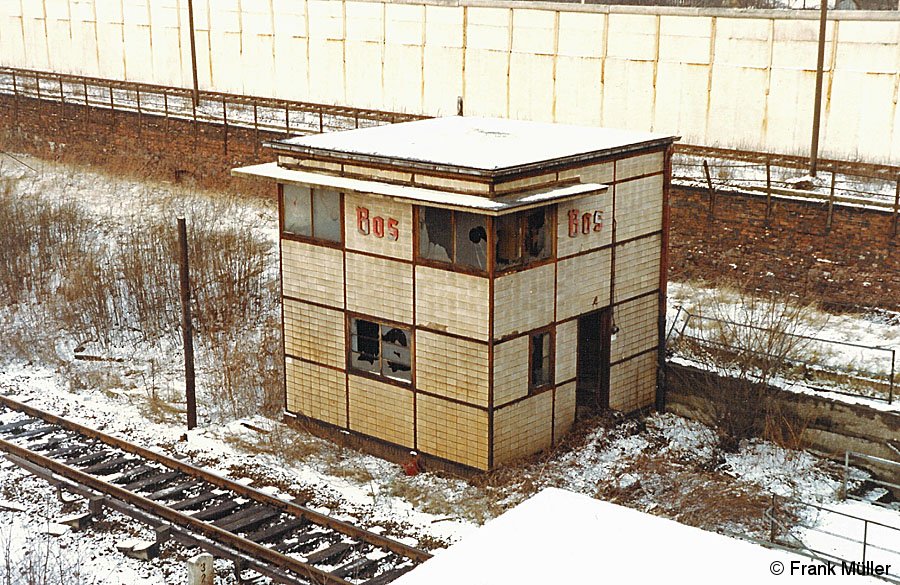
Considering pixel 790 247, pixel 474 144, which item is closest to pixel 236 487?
pixel 474 144

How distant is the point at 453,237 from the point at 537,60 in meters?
17.1

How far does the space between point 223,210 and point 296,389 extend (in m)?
12.8

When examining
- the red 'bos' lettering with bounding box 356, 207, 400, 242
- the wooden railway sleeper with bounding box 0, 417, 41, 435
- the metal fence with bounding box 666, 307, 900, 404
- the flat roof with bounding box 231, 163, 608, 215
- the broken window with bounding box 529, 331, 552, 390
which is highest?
the flat roof with bounding box 231, 163, 608, 215

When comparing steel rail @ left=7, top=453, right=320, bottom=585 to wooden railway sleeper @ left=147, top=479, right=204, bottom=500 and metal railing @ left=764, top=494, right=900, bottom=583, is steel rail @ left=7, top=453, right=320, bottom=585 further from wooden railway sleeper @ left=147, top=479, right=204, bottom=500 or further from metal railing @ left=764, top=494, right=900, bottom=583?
metal railing @ left=764, top=494, right=900, bottom=583

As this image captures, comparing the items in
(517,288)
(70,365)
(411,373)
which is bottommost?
(70,365)

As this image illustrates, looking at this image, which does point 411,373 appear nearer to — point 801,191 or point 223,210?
point 801,191

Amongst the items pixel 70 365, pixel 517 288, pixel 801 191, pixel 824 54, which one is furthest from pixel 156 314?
pixel 824 54

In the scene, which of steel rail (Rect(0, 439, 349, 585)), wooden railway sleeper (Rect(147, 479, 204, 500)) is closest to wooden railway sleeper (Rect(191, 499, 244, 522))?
steel rail (Rect(0, 439, 349, 585))

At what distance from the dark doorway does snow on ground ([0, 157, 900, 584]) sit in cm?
55

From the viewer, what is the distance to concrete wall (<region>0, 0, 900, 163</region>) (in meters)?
26.5

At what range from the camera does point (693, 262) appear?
78.5 feet

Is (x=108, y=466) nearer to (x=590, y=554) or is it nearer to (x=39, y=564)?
(x=39, y=564)

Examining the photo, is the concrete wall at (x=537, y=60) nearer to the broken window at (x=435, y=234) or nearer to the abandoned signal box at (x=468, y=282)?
the abandoned signal box at (x=468, y=282)

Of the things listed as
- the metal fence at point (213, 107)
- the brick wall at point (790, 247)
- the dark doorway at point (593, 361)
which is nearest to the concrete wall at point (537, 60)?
the metal fence at point (213, 107)
